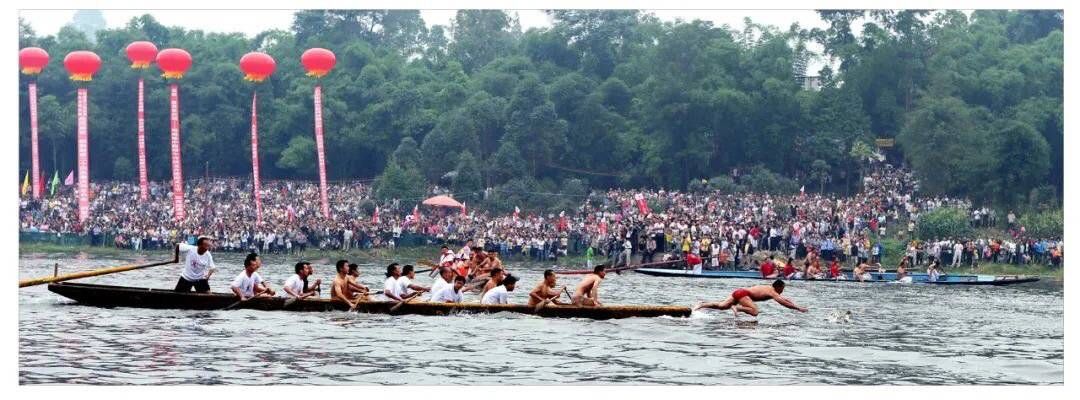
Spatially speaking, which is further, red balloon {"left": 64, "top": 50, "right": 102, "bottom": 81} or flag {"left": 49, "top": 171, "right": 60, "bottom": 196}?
flag {"left": 49, "top": 171, "right": 60, "bottom": 196}

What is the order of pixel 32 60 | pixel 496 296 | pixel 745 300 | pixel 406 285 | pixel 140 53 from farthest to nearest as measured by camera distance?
pixel 32 60, pixel 140 53, pixel 745 300, pixel 406 285, pixel 496 296

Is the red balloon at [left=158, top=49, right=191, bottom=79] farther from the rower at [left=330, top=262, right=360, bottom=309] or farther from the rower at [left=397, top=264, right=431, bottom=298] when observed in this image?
the rower at [left=330, top=262, right=360, bottom=309]

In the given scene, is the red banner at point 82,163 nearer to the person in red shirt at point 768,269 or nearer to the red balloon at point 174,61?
the red balloon at point 174,61

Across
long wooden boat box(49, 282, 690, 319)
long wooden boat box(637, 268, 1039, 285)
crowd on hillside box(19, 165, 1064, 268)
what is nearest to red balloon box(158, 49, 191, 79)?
crowd on hillside box(19, 165, 1064, 268)

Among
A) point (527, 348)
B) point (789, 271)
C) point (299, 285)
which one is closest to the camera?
point (527, 348)

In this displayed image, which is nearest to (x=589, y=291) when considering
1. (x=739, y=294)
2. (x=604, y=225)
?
(x=739, y=294)

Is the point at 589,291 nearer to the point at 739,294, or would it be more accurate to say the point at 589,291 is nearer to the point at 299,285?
the point at 739,294

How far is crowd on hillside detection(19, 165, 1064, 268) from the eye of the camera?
47625 mm

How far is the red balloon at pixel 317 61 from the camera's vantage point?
5844cm

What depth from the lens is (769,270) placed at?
132 feet

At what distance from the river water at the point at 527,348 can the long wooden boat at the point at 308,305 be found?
16cm

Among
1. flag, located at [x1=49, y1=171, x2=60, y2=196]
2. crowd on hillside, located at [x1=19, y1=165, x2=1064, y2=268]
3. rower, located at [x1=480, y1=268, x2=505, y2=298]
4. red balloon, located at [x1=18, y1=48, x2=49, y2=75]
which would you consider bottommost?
rower, located at [x1=480, y1=268, x2=505, y2=298]

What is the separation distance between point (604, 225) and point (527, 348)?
27753 millimetres

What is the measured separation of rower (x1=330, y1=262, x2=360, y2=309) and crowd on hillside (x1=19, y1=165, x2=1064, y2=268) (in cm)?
2020
